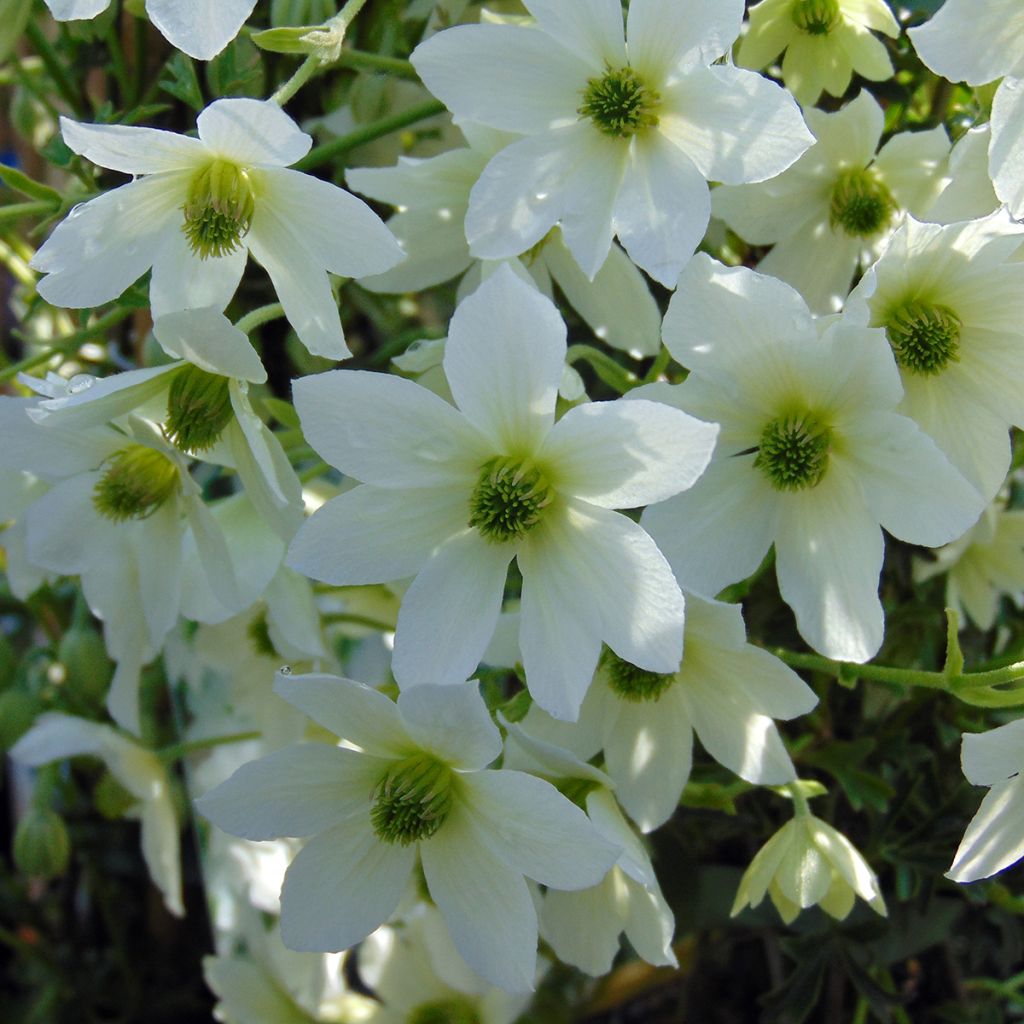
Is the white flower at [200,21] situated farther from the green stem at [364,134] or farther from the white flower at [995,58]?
the white flower at [995,58]

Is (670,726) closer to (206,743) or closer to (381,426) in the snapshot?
(381,426)

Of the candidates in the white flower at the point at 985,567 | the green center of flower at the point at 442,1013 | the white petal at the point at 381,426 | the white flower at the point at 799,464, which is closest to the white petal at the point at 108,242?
the white petal at the point at 381,426

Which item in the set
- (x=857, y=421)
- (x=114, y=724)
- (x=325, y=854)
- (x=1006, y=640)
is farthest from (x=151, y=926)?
(x=857, y=421)

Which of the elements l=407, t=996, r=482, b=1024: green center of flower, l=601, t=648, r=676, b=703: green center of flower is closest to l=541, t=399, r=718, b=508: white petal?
l=601, t=648, r=676, b=703: green center of flower

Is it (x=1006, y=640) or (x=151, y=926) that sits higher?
(x=1006, y=640)

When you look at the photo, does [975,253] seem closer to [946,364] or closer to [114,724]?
[946,364]

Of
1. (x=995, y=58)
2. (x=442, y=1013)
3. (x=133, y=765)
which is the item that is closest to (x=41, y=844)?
(x=133, y=765)

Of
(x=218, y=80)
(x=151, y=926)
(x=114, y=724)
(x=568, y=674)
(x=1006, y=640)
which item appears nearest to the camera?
(x=568, y=674)
